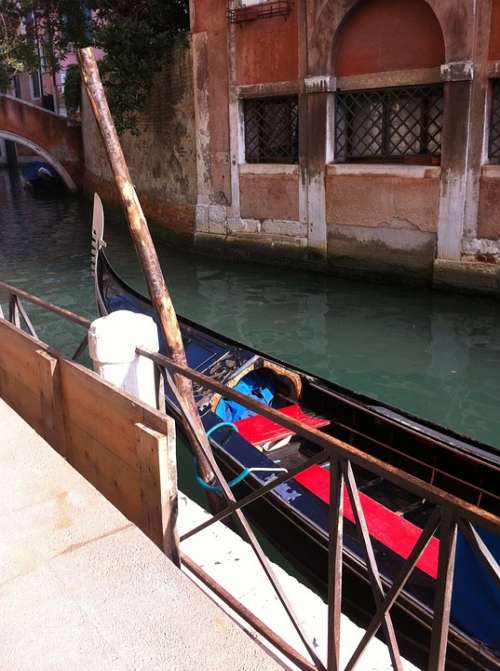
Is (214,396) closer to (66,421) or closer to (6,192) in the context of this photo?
(66,421)

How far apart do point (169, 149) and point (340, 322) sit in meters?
4.41

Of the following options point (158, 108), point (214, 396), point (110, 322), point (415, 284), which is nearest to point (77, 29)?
point (158, 108)

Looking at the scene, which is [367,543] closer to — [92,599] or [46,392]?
[92,599]

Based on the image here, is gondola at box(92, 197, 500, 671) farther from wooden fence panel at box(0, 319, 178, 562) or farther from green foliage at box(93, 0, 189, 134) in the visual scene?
green foliage at box(93, 0, 189, 134)

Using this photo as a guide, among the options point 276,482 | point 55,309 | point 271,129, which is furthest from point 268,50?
point 276,482

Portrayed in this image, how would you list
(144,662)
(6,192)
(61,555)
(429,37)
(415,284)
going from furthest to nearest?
(6,192) < (415,284) < (429,37) < (61,555) < (144,662)

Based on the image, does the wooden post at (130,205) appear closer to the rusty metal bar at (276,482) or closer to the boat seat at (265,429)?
the boat seat at (265,429)

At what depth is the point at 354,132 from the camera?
7078 mm

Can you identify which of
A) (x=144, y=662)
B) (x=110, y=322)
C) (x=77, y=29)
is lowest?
(x=144, y=662)

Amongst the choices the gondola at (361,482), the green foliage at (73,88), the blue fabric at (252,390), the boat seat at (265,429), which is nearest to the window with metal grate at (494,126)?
the gondola at (361,482)

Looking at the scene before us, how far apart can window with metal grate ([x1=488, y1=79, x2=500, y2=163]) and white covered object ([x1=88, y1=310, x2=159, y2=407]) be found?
4.89m

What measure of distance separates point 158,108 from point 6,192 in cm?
919

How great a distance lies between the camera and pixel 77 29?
1057cm

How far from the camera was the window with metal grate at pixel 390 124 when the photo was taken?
6.43 meters
